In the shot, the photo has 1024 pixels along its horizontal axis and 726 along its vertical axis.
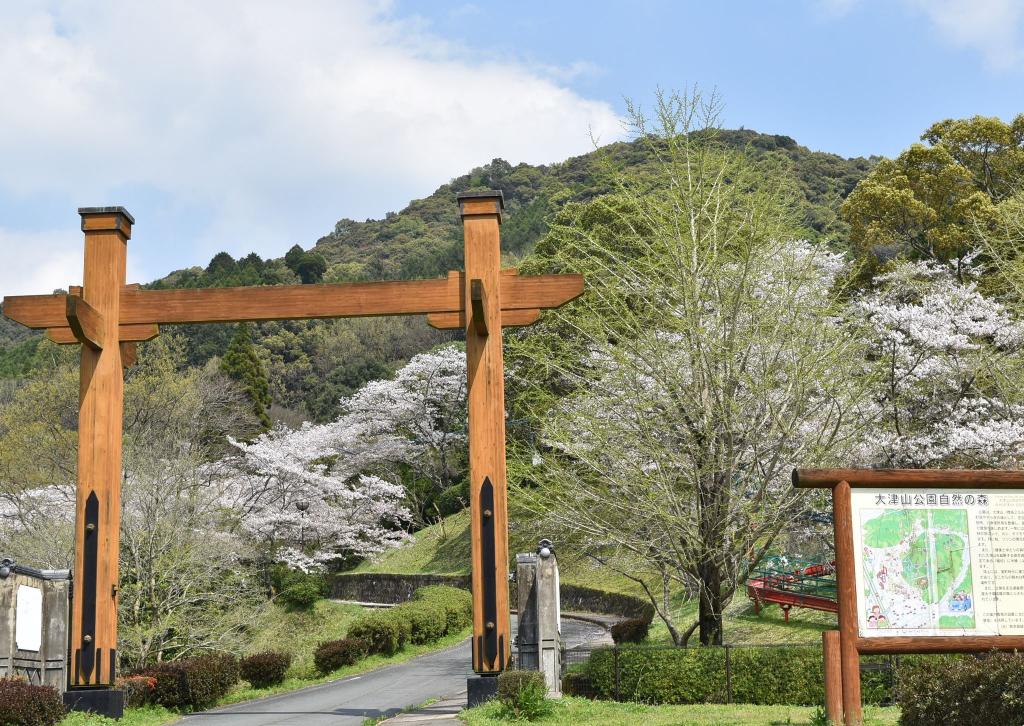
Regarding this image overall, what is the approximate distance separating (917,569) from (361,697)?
11367 mm

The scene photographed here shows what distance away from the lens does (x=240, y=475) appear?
3547 centimetres

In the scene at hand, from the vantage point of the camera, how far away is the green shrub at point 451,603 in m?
28.8

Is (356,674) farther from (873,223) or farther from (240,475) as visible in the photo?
(873,223)

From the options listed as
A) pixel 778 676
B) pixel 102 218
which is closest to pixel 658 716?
pixel 778 676

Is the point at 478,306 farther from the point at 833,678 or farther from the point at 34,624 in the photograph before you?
the point at 34,624

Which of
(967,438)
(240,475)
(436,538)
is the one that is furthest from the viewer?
(436,538)

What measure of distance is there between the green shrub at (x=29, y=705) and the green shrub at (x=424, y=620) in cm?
1584

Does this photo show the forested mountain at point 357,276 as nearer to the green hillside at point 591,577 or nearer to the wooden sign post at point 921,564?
the green hillside at point 591,577

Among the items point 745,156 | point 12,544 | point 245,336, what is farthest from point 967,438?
point 245,336

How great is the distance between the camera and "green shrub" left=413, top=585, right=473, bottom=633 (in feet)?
94.3

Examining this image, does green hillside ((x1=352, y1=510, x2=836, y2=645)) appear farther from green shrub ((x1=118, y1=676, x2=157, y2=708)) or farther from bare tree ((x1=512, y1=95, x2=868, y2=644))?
green shrub ((x1=118, y1=676, x2=157, y2=708))

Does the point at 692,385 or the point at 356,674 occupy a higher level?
the point at 692,385

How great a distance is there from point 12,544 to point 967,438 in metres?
20.3

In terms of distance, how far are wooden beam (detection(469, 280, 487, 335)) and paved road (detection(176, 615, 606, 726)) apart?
4.93 metres
